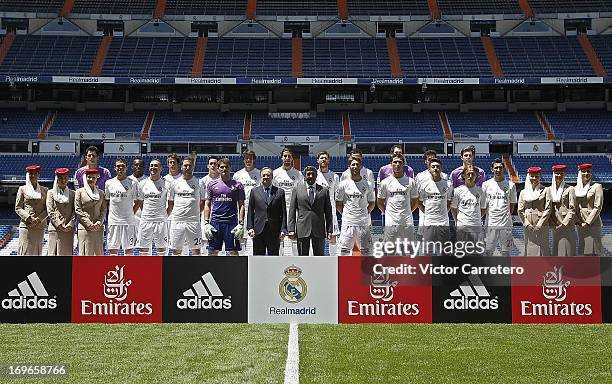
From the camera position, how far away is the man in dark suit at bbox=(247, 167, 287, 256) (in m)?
11.2

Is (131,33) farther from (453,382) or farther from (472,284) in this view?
(453,382)

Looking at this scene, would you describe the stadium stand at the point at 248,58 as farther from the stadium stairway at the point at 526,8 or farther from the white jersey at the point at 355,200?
the white jersey at the point at 355,200

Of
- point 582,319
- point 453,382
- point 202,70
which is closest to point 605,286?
point 582,319

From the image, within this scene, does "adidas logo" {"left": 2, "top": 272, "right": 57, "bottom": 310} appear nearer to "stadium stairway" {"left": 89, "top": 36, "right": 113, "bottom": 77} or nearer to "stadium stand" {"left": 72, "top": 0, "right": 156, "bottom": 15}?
"stadium stairway" {"left": 89, "top": 36, "right": 113, "bottom": 77}

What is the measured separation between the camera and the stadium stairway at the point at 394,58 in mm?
37969

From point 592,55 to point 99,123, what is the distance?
87.3ft

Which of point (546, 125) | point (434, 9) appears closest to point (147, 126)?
point (434, 9)

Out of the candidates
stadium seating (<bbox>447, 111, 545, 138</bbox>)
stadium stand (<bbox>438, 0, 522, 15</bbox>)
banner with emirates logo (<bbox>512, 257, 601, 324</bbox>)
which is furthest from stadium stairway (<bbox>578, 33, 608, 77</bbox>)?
banner with emirates logo (<bbox>512, 257, 601, 324</bbox>)

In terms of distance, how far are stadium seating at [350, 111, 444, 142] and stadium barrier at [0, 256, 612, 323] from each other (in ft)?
88.4

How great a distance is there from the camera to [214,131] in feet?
122

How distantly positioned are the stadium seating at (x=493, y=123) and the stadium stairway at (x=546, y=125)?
204mm

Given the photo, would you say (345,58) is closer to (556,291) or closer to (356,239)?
(356,239)

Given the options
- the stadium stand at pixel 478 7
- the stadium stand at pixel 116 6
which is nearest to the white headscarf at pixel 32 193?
the stadium stand at pixel 116 6

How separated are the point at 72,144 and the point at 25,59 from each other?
5734mm
